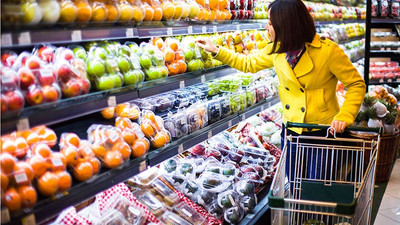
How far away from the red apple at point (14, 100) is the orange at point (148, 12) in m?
0.99

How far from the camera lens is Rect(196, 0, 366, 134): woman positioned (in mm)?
2693

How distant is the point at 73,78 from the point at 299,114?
1537 mm

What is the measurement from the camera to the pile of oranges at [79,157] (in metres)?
2.00

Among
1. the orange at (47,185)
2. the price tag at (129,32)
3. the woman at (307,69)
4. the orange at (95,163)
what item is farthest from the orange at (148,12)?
the orange at (47,185)

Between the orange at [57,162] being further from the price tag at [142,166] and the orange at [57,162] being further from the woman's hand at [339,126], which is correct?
the woman's hand at [339,126]

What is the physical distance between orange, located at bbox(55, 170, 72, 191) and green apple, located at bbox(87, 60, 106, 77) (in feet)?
1.74

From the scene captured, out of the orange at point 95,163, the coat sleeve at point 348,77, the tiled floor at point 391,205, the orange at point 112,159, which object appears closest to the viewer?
the orange at point 95,163

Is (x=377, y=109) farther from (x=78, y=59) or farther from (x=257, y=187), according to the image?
(x=78, y=59)

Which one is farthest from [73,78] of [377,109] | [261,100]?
[377,109]

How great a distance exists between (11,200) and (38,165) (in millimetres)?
201

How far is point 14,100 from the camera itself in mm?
1692

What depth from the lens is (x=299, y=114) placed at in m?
2.88

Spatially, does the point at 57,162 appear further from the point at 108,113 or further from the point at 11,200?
the point at 108,113

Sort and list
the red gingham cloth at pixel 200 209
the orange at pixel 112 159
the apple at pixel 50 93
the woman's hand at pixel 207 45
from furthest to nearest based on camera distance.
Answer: the woman's hand at pixel 207 45
the red gingham cloth at pixel 200 209
the orange at pixel 112 159
the apple at pixel 50 93
